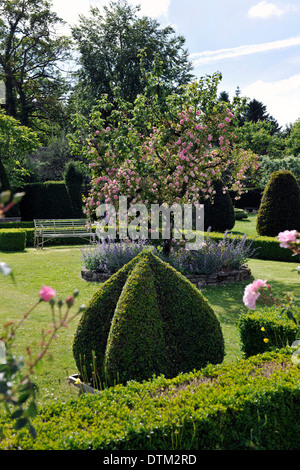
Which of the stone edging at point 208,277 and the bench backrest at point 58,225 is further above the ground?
the bench backrest at point 58,225

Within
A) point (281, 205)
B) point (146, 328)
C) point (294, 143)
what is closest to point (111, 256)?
point (146, 328)

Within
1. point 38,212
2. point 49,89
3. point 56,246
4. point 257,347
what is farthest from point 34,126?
point 257,347

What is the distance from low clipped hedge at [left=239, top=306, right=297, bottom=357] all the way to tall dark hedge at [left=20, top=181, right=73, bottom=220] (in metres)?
21.2

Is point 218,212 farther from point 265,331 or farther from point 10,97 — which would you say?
point 10,97

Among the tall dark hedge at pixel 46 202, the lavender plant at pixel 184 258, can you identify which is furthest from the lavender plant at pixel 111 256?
the tall dark hedge at pixel 46 202

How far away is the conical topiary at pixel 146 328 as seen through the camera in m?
3.85

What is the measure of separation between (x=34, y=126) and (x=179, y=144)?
29.5 m

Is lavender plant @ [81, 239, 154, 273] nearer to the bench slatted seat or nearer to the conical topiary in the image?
the bench slatted seat

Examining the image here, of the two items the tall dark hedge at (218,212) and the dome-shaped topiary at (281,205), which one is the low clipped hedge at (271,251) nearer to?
the dome-shaped topiary at (281,205)

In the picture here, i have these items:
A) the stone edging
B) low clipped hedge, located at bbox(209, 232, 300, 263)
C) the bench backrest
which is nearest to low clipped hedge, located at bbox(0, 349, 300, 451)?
the stone edging

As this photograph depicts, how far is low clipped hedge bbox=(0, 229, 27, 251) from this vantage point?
15.4 metres

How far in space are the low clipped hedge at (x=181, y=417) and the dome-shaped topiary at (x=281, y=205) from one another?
38.9 ft

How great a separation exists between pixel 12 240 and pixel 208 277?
337 inches

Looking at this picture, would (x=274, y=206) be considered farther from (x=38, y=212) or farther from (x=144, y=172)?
(x=38, y=212)
